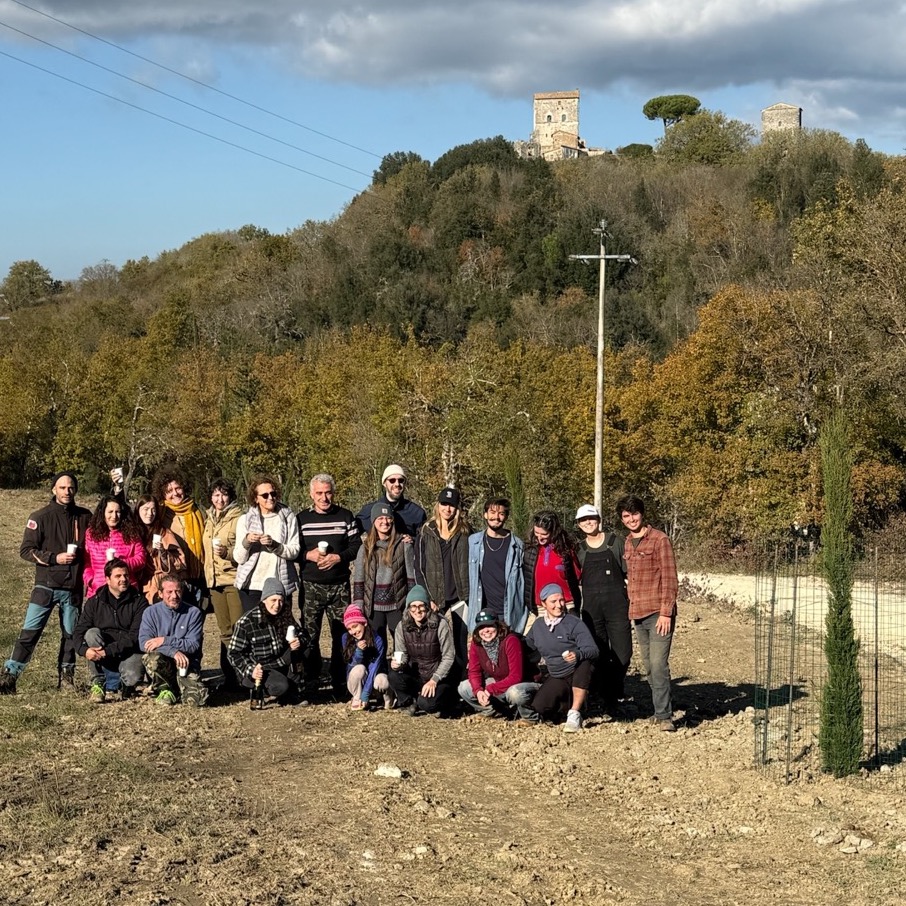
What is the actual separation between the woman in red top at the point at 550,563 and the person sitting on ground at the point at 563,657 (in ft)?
0.69

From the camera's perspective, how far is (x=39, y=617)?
29.3 ft

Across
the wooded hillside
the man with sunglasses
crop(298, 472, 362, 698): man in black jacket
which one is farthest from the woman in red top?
the wooded hillside

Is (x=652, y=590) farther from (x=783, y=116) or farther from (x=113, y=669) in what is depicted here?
(x=783, y=116)

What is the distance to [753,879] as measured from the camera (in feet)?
18.5

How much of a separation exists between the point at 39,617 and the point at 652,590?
4.59m

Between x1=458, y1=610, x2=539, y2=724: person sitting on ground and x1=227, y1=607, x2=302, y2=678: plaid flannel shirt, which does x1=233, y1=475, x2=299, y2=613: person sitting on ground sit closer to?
x1=227, y1=607, x2=302, y2=678: plaid flannel shirt

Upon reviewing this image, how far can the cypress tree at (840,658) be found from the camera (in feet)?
23.9

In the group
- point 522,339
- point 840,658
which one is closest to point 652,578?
point 840,658

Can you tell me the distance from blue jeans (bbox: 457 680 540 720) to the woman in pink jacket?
105 inches

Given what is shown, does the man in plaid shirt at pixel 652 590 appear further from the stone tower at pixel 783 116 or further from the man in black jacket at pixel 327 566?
the stone tower at pixel 783 116

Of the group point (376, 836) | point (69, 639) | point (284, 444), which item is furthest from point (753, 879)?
point (284, 444)

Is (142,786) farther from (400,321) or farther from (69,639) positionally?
(400,321)

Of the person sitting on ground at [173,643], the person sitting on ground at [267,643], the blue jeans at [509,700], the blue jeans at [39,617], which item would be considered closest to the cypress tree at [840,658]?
the blue jeans at [509,700]

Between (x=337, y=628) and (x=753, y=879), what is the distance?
4.30m
